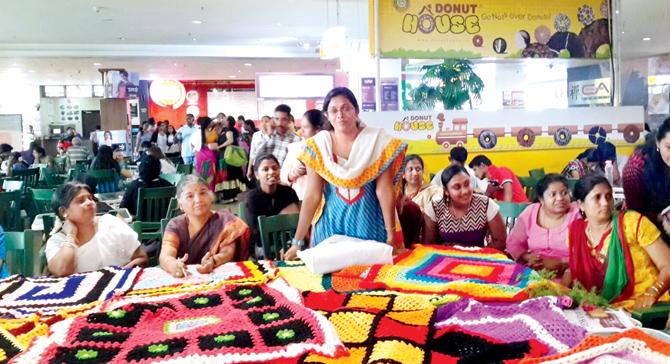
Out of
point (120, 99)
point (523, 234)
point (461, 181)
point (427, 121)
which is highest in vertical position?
point (120, 99)

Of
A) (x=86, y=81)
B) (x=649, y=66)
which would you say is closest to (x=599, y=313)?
(x=649, y=66)

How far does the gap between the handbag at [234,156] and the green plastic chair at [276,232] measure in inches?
235

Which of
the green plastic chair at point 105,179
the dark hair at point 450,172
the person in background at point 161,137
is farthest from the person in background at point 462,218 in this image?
the person in background at point 161,137

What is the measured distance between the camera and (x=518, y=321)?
60.5 inches

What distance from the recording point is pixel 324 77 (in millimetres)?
14703

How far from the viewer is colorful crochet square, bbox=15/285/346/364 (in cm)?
126

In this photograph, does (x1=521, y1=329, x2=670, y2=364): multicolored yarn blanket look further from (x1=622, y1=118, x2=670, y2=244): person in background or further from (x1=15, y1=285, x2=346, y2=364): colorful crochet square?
(x1=622, y1=118, x2=670, y2=244): person in background

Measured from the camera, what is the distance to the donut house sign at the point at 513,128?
5.78m

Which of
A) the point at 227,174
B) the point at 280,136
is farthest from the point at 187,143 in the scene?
the point at 280,136

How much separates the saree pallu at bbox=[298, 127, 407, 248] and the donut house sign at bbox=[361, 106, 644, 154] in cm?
296

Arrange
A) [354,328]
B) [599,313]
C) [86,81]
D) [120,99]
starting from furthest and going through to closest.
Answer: [86,81]
[120,99]
[599,313]
[354,328]

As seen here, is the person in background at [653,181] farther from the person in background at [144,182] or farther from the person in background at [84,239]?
the person in background at [144,182]

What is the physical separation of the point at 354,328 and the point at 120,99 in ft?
52.6

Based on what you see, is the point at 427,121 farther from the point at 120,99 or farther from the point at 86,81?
the point at 86,81
